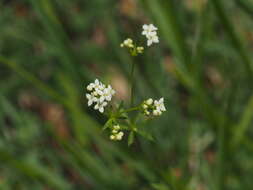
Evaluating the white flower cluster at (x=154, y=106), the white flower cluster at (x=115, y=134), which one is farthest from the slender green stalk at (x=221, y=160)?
the white flower cluster at (x=115, y=134)

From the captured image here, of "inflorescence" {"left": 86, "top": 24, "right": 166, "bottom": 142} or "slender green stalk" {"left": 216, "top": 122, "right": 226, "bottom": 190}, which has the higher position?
"slender green stalk" {"left": 216, "top": 122, "right": 226, "bottom": 190}

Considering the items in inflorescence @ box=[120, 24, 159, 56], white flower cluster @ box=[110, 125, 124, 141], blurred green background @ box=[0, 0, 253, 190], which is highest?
blurred green background @ box=[0, 0, 253, 190]

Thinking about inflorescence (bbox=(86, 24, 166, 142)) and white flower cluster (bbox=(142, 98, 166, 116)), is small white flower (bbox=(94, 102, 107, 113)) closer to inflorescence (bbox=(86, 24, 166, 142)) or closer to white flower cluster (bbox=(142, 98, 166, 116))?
inflorescence (bbox=(86, 24, 166, 142))

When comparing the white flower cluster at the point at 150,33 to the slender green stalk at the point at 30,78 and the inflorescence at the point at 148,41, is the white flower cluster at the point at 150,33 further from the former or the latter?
the slender green stalk at the point at 30,78

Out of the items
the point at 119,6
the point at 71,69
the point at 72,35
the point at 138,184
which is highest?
the point at 119,6

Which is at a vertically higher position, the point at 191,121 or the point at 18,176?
the point at 191,121

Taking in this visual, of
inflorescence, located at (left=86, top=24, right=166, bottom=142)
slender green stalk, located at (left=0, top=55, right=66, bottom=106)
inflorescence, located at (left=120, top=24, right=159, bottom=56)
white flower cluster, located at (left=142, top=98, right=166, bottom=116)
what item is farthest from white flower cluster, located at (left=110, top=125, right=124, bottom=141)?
slender green stalk, located at (left=0, top=55, right=66, bottom=106)

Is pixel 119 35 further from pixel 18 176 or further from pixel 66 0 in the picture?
pixel 18 176

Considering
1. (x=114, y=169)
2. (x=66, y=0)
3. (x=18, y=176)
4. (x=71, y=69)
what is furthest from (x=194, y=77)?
(x=66, y=0)
